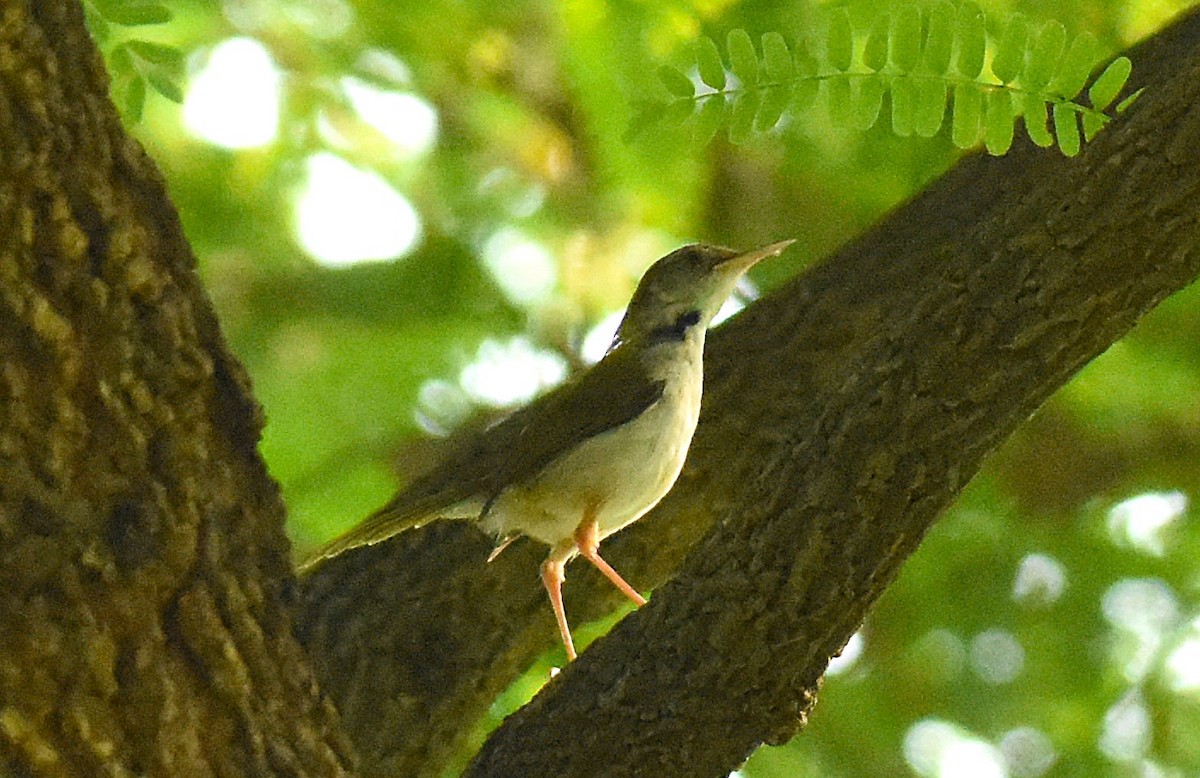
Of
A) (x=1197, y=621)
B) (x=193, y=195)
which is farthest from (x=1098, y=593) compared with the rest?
(x=193, y=195)

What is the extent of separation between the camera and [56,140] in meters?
3.32

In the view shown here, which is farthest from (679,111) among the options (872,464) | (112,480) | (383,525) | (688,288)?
(688,288)

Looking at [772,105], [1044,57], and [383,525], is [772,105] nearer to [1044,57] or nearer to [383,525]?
[1044,57]

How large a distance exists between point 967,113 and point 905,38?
0.72 ft

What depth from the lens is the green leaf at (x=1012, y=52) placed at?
3662 millimetres

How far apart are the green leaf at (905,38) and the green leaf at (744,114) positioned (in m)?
0.34

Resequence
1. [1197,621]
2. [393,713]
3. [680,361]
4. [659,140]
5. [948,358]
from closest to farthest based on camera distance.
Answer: [948,358] → [659,140] → [393,713] → [680,361] → [1197,621]

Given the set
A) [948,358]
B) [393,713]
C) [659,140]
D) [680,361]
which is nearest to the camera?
[948,358]

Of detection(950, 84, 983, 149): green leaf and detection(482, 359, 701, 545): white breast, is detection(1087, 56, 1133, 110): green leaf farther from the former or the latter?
detection(482, 359, 701, 545): white breast

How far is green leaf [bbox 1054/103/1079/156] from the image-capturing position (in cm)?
368

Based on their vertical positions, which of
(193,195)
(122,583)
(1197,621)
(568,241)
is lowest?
(1197,621)

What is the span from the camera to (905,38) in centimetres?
374

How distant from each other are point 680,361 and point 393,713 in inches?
60.5

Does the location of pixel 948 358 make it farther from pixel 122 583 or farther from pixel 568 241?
pixel 568 241
